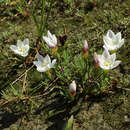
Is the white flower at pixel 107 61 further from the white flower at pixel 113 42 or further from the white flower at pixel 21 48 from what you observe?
the white flower at pixel 21 48

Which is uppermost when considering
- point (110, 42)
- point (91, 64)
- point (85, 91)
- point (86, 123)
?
point (110, 42)

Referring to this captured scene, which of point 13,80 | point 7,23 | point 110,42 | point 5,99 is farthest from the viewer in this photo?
point 7,23

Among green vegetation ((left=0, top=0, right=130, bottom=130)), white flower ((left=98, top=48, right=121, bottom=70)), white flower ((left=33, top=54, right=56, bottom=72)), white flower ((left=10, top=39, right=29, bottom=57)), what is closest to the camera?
white flower ((left=98, top=48, right=121, bottom=70))

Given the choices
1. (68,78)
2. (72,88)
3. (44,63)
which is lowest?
(68,78)

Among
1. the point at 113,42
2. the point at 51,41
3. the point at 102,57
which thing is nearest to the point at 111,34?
the point at 113,42

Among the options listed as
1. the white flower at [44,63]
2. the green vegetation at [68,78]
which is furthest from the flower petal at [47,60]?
the green vegetation at [68,78]

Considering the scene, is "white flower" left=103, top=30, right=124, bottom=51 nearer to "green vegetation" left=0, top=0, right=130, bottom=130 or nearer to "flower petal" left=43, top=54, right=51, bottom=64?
"green vegetation" left=0, top=0, right=130, bottom=130

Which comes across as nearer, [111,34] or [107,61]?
[107,61]

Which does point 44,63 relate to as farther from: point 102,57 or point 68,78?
point 102,57

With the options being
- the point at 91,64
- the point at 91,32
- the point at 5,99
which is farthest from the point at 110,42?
the point at 5,99

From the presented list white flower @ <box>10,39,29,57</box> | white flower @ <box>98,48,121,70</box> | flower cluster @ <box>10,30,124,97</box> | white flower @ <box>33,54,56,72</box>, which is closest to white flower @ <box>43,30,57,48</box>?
flower cluster @ <box>10,30,124,97</box>

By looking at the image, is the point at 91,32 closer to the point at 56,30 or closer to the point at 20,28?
the point at 56,30
